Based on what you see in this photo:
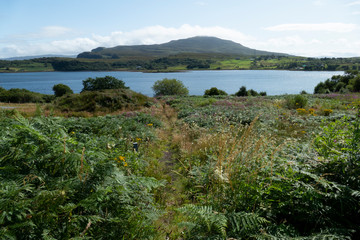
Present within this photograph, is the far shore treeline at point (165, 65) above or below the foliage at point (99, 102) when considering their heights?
above

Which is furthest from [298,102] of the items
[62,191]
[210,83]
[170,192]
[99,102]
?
[210,83]

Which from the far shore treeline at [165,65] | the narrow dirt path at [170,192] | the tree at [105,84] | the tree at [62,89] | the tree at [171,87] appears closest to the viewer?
the narrow dirt path at [170,192]

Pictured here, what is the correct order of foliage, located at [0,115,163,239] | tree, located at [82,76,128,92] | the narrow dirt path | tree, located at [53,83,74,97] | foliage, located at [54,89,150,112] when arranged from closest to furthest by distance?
foliage, located at [0,115,163,239] → the narrow dirt path → foliage, located at [54,89,150,112] → tree, located at [82,76,128,92] → tree, located at [53,83,74,97]

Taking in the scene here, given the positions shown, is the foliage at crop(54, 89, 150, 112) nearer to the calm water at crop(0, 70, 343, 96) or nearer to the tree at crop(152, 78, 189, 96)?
the tree at crop(152, 78, 189, 96)

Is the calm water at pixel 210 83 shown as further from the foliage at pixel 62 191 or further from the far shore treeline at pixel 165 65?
the foliage at pixel 62 191

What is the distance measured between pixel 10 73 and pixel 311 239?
161 m

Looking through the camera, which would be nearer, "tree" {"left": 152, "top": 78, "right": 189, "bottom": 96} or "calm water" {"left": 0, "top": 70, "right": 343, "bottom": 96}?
"tree" {"left": 152, "top": 78, "right": 189, "bottom": 96}

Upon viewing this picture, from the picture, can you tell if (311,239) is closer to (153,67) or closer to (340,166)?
(340,166)

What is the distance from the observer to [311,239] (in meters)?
1.85

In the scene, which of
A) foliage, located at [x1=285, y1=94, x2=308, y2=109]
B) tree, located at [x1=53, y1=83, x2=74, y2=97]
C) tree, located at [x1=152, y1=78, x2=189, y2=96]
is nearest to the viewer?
foliage, located at [x1=285, y1=94, x2=308, y2=109]

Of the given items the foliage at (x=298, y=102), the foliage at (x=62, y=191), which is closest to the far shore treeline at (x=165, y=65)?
the foliage at (x=298, y=102)

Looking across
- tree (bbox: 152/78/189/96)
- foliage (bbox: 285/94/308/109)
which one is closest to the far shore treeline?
tree (bbox: 152/78/189/96)

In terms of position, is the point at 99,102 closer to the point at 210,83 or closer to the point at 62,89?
the point at 62,89

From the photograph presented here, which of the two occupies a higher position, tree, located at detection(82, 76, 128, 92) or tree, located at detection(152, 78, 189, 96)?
tree, located at detection(82, 76, 128, 92)
